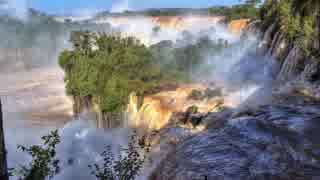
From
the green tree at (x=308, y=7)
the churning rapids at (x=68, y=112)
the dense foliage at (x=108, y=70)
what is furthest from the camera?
the dense foliage at (x=108, y=70)

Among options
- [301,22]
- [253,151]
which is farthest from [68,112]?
[253,151]

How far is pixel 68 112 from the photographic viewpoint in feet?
79.6

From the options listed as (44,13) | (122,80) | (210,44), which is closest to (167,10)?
(44,13)

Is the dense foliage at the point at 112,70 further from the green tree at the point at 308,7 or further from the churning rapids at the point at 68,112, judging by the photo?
the green tree at the point at 308,7

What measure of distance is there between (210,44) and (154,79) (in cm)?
831

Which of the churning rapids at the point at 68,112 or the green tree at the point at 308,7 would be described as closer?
the churning rapids at the point at 68,112

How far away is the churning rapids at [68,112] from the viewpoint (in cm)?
1466

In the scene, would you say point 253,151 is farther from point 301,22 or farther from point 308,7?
point 301,22

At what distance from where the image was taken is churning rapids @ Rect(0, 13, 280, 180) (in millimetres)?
14656

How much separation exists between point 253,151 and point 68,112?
1827 centimetres

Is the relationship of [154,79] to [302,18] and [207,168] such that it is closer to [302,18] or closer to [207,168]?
[302,18]

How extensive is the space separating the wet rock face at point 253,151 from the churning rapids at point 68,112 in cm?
142

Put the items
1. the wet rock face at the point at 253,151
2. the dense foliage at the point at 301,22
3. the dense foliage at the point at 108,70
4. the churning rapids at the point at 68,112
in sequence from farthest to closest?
the dense foliage at the point at 108,70 → the dense foliage at the point at 301,22 → the churning rapids at the point at 68,112 → the wet rock face at the point at 253,151

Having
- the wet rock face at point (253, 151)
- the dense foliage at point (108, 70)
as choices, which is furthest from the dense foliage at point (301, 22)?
the wet rock face at point (253, 151)
